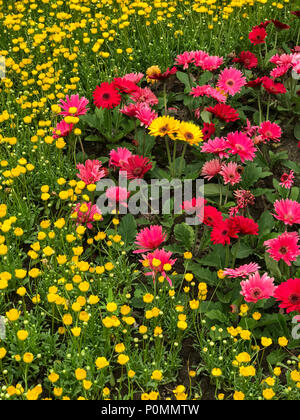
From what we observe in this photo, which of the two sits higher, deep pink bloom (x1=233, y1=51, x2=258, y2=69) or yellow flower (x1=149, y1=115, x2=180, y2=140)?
deep pink bloom (x1=233, y1=51, x2=258, y2=69)

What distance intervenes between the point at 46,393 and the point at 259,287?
1.24m

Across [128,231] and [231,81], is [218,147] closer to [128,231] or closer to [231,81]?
[128,231]

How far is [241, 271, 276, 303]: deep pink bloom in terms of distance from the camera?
2.50 m

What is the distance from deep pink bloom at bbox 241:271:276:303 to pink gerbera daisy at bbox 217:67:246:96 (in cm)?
177

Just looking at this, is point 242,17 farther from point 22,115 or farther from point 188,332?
point 188,332

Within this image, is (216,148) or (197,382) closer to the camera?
(197,382)

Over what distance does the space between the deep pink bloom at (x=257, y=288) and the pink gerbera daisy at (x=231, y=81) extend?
1.77 meters

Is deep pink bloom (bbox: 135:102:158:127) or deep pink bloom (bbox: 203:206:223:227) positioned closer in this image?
deep pink bloom (bbox: 203:206:223:227)

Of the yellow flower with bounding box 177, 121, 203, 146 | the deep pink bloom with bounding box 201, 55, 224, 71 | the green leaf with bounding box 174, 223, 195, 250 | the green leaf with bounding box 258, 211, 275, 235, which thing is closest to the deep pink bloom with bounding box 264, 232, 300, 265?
the green leaf with bounding box 258, 211, 275, 235

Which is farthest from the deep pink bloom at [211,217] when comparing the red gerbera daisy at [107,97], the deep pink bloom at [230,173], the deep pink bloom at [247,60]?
the deep pink bloom at [247,60]

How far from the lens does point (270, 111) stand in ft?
13.7

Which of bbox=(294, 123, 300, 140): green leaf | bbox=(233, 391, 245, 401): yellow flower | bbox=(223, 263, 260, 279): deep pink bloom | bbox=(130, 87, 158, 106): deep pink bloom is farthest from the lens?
bbox=(294, 123, 300, 140): green leaf

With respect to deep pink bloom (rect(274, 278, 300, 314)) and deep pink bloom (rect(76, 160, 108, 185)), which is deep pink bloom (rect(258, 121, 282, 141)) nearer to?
deep pink bloom (rect(76, 160, 108, 185))

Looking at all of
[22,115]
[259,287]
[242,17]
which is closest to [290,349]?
[259,287]
